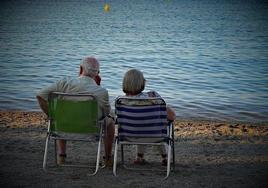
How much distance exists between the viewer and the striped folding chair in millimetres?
5137

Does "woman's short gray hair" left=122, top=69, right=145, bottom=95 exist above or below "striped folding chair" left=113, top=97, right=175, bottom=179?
above

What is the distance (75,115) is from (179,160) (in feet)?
5.77

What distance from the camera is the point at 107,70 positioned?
1881 centimetres

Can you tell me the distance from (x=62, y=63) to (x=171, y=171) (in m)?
16.2

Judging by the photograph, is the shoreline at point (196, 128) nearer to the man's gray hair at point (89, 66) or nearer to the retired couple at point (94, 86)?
the retired couple at point (94, 86)

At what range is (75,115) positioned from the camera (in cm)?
524

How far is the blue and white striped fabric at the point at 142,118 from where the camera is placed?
514cm

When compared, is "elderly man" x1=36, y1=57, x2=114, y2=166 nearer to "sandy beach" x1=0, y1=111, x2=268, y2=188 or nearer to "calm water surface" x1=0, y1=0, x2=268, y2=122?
"sandy beach" x1=0, y1=111, x2=268, y2=188

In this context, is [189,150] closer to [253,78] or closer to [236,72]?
[253,78]

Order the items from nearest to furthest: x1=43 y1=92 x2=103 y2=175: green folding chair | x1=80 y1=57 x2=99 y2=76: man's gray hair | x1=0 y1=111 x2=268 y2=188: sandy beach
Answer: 1. x1=0 y1=111 x2=268 y2=188: sandy beach
2. x1=43 y1=92 x2=103 y2=175: green folding chair
3. x1=80 y1=57 x2=99 y2=76: man's gray hair

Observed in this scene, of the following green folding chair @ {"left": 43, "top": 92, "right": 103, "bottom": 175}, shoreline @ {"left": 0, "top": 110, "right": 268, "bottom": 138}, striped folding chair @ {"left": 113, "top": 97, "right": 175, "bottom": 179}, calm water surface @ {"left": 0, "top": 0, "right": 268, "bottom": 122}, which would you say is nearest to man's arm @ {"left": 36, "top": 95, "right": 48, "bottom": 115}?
green folding chair @ {"left": 43, "top": 92, "right": 103, "bottom": 175}

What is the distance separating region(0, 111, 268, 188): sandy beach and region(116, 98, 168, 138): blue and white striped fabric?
0.55 metres

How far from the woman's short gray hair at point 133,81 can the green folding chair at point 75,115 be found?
476mm

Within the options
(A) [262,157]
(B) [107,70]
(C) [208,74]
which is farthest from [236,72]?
(A) [262,157]
